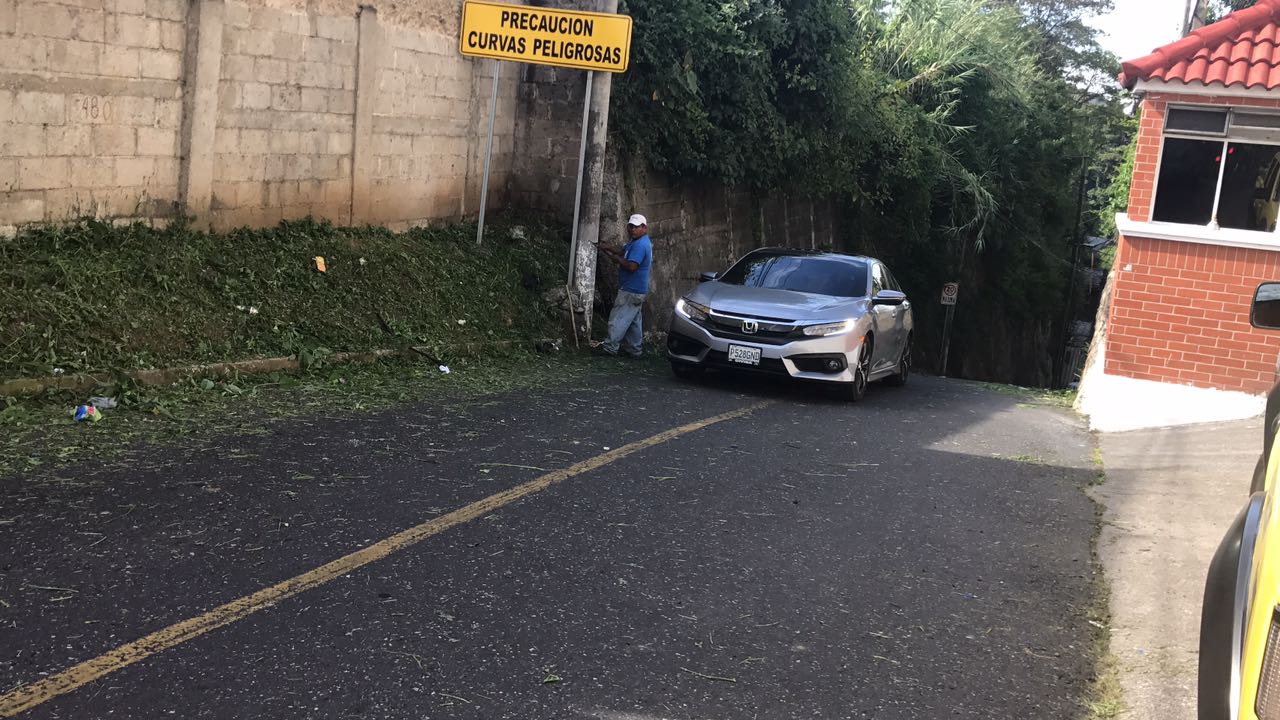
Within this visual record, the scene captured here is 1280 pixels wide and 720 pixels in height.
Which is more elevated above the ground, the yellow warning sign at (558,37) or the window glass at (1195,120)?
the yellow warning sign at (558,37)

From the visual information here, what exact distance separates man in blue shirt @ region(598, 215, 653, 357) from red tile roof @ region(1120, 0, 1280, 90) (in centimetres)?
549

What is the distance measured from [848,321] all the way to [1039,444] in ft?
7.95

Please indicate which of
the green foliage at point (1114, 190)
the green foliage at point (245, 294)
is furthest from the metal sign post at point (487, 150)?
the green foliage at point (1114, 190)

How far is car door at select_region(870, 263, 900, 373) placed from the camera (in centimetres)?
1379

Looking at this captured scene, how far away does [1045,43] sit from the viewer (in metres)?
54.8

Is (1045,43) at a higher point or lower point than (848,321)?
higher

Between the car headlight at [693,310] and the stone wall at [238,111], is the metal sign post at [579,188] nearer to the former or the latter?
the stone wall at [238,111]

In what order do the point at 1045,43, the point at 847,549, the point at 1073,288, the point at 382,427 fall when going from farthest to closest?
1. the point at 1045,43
2. the point at 1073,288
3. the point at 382,427
4. the point at 847,549

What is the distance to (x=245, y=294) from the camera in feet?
37.4

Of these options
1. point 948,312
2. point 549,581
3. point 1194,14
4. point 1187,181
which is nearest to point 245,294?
point 549,581

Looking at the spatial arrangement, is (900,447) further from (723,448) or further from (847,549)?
(847,549)

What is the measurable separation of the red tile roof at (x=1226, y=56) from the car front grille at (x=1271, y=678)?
1135 cm

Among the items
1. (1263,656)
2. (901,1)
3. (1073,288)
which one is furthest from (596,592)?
(1073,288)

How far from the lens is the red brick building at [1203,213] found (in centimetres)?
1294
